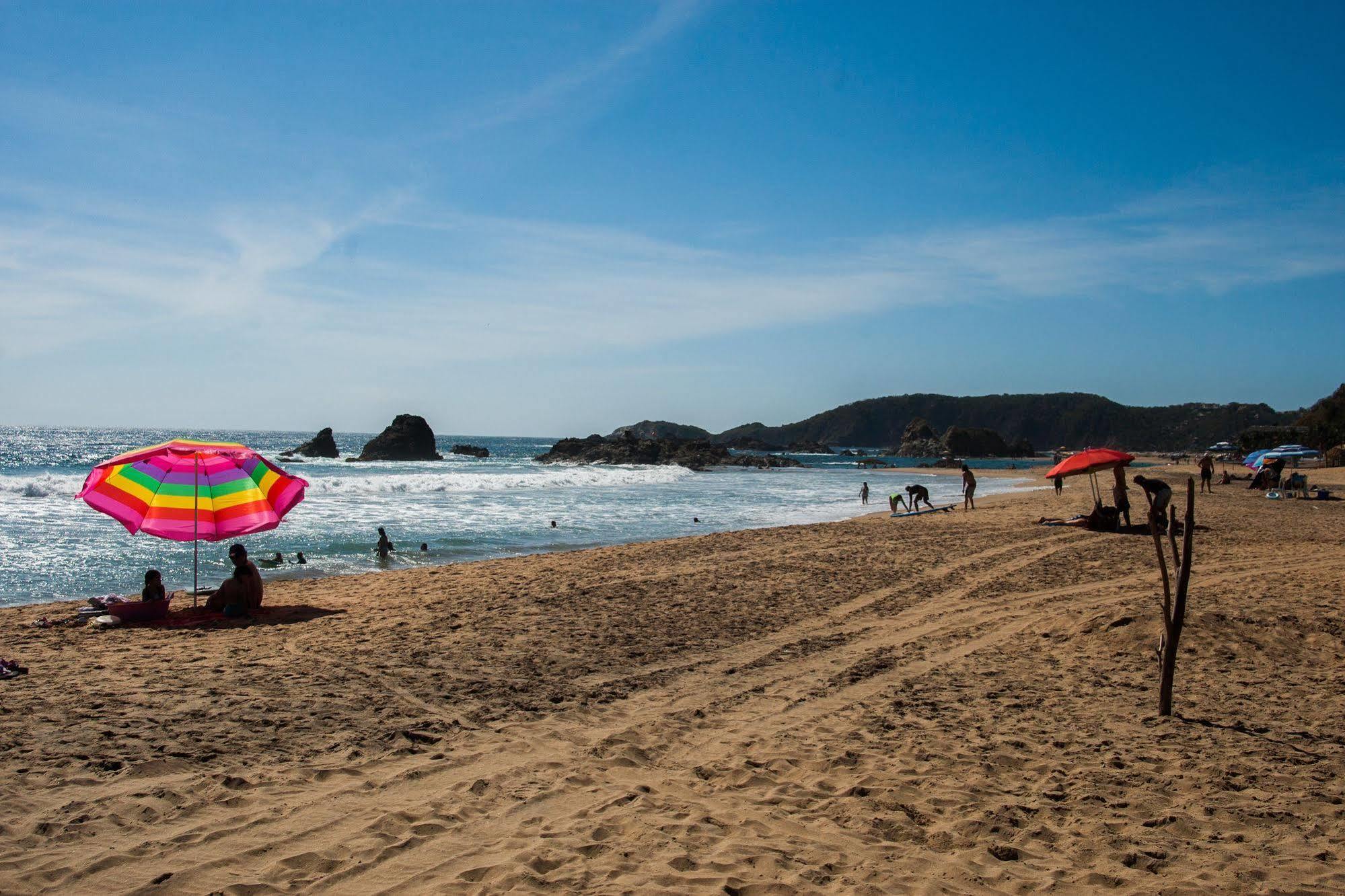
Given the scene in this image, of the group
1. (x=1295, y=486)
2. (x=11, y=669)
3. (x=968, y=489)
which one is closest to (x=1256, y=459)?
(x=1295, y=486)

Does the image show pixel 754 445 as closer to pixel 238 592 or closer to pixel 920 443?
pixel 920 443

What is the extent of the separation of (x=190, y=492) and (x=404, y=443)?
3017 inches

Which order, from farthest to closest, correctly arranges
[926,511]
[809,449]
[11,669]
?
[809,449]
[926,511]
[11,669]

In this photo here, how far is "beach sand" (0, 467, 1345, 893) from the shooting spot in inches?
145

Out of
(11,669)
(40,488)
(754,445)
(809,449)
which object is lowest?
(11,669)

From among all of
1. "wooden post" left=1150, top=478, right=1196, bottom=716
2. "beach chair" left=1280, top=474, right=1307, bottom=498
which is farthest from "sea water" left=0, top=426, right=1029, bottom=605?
"wooden post" left=1150, top=478, right=1196, bottom=716

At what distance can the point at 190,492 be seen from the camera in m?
9.44

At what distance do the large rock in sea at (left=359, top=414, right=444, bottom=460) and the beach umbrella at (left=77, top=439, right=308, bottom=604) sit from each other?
7431 centimetres

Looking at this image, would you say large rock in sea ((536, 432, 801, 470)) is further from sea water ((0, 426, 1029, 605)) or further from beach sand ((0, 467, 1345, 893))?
beach sand ((0, 467, 1345, 893))

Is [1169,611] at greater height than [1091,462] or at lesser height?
lesser

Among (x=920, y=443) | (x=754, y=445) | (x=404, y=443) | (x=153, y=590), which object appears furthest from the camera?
(x=754, y=445)

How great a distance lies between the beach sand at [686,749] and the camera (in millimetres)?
3682

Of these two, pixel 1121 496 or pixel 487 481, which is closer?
pixel 1121 496

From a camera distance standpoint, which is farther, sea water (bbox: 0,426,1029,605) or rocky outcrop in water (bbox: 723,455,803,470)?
rocky outcrop in water (bbox: 723,455,803,470)
